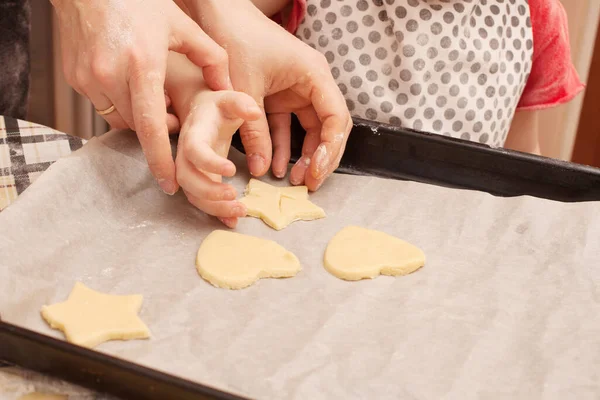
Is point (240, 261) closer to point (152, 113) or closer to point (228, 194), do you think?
point (228, 194)

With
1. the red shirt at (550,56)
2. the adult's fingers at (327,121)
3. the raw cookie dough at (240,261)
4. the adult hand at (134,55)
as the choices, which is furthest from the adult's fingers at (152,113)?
the red shirt at (550,56)

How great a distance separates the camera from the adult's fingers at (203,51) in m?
0.80

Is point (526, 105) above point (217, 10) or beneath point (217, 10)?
beneath

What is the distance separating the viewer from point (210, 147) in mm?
763

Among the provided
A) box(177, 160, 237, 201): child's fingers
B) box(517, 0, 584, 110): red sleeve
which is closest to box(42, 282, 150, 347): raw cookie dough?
box(177, 160, 237, 201): child's fingers

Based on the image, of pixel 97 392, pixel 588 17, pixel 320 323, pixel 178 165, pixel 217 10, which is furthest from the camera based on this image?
pixel 588 17

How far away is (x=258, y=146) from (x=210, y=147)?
14cm

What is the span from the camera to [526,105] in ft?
4.02

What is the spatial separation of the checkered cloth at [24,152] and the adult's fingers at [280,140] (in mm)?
304

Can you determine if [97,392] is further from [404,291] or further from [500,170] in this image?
[500,170]

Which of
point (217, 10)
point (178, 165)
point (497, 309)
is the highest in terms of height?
point (217, 10)

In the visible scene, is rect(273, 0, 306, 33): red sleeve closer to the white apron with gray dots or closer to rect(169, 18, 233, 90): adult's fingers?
the white apron with gray dots

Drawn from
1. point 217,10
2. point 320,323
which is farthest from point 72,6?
point 320,323

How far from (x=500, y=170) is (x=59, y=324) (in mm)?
594
